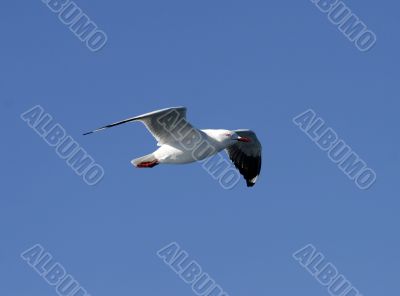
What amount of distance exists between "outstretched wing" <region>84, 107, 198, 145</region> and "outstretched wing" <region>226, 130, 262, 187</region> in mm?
4085

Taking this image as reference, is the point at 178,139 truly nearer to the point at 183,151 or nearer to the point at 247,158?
the point at 183,151

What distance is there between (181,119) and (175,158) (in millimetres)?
1030

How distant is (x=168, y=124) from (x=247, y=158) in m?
4.91

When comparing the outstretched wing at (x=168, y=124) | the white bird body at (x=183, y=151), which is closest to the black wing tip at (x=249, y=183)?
the white bird body at (x=183, y=151)

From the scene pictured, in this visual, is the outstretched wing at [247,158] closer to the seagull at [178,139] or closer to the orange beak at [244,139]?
the orange beak at [244,139]

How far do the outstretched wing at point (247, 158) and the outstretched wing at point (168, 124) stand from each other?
409cm

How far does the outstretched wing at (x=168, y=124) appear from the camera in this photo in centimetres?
2025

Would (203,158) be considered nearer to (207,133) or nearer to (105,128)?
(207,133)

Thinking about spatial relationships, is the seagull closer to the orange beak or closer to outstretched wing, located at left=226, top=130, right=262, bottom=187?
the orange beak

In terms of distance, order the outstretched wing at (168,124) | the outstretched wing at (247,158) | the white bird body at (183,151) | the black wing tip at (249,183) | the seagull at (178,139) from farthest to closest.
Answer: the black wing tip at (249,183) < the outstretched wing at (247,158) < the white bird body at (183,151) < the seagull at (178,139) < the outstretched wing at (168,124)

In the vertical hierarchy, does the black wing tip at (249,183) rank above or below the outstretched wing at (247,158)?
below

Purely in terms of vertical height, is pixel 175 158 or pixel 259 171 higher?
pixel 259 171

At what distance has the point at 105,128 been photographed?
19.1 meters

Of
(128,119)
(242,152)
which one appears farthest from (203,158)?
(242,152)
